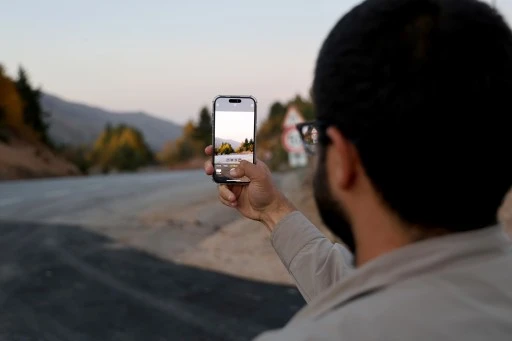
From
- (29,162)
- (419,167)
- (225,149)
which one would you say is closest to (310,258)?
(225,149)

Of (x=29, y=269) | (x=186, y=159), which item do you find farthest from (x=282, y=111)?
(x=29, y=269)

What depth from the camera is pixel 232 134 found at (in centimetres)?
263

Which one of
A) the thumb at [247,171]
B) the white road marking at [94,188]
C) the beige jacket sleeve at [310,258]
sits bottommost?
the white road marking at [94,188]

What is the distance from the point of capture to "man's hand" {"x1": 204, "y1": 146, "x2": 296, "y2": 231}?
7.55 ft

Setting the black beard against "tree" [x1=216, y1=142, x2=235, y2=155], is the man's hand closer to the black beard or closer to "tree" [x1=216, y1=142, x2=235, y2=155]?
"tree" [x1=216, y1=142, x2=235, y2=155]

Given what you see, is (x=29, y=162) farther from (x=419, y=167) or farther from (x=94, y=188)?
(x=419, y=167)

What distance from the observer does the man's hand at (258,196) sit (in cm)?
230

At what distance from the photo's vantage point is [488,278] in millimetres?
1075

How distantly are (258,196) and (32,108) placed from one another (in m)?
46.5

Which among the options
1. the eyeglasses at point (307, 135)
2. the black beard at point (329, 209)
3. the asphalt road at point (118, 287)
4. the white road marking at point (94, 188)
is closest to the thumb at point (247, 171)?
the eyeglasses at point (307, 135)

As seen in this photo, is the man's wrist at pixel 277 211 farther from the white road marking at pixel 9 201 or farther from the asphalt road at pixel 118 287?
the white road marking at pixel 9 201

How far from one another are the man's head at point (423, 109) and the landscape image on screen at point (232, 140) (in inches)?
47.1

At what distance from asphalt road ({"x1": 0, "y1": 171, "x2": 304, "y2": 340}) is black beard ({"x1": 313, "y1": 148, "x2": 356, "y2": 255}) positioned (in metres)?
5.08

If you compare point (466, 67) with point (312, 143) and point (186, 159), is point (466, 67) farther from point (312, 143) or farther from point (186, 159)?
point (186, 159)
